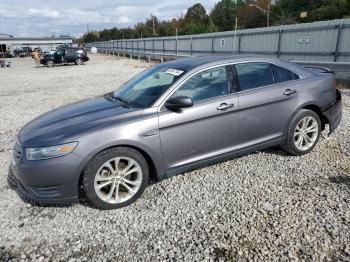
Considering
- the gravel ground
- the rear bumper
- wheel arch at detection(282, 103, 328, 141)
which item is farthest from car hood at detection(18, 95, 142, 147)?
the rear bumper

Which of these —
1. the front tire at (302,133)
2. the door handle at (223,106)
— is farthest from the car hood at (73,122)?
the front tire at (302,133)

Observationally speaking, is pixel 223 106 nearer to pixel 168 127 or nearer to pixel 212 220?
pixel 168 127

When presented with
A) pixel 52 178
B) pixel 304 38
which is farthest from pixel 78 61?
pixel 52 178

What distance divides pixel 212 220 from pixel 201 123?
115cm

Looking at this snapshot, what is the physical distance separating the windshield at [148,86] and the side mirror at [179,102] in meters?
0.21

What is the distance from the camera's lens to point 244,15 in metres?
69.8

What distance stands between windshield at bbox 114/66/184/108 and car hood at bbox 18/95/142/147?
0.61 ft

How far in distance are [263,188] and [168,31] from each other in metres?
67.3

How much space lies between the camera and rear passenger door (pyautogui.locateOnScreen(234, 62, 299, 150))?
3.95 metres

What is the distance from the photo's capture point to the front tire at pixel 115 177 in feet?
10.5

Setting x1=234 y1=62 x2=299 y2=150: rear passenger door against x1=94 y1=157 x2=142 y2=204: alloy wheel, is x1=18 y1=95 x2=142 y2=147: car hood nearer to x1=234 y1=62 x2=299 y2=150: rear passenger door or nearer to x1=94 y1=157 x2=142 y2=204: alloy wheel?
x1=94 y1=157 x2=142 y2=204: alloy wheel

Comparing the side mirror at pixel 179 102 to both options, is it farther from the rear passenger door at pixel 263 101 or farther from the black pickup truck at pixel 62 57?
the black pickup truck at pixel 62 57

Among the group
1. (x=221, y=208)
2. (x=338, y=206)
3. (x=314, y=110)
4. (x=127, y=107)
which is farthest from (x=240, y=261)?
(x=314, y=110)

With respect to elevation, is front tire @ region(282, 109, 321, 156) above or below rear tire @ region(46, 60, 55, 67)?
above
